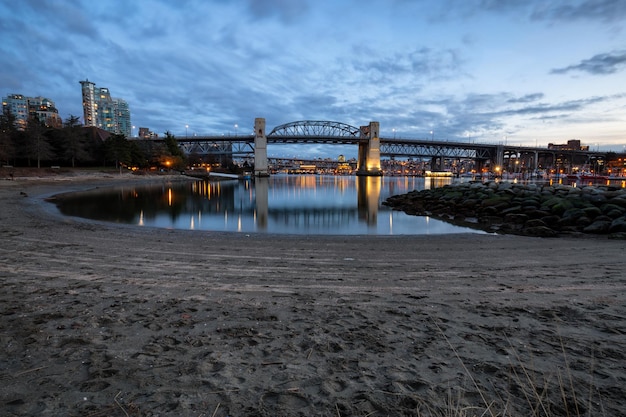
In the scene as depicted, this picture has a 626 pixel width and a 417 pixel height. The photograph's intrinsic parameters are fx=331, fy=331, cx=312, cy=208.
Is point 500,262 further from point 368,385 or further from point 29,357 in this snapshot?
point 29,357

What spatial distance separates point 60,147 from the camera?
66.5m

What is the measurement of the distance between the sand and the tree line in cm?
6206

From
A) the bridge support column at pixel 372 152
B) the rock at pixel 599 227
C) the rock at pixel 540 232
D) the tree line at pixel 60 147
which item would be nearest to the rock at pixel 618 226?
the rock at pixel 599 227

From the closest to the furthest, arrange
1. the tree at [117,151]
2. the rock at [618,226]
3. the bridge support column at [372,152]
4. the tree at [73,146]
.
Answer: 1. the rock at [618,226]
2. the tree at [73,146]
3. the tree at [117,151]
4. the bridge support column at [372,152]

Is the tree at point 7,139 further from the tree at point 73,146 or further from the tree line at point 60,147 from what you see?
the tree at point 73,146

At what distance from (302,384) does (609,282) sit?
257 inches

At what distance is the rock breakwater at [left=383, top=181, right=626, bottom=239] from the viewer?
13.9m

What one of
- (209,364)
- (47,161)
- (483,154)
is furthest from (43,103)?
(209,364)

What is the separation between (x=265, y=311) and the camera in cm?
476

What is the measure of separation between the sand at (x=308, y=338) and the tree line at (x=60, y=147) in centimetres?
6206

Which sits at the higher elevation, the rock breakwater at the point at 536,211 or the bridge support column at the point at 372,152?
the bridge support column at the point at 372,152

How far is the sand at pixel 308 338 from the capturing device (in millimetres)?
2732

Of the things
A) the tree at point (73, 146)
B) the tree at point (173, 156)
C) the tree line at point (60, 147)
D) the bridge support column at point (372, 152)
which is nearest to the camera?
the tree line at point (60, 147)

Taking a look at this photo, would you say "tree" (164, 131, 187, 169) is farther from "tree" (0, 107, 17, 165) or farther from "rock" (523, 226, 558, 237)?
"rock" (523, 226, 558, 237)
